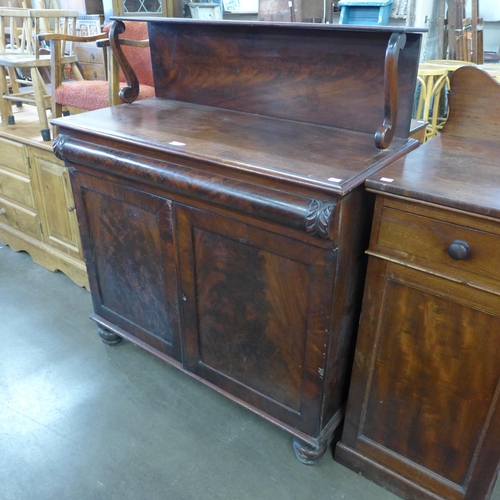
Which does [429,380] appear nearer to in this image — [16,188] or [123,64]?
[123,64]

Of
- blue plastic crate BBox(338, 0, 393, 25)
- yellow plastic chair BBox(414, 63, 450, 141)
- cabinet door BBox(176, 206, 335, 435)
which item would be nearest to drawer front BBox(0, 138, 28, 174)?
cabinet door BBox(176, 206, 335, 435)

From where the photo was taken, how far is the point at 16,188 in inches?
95.3

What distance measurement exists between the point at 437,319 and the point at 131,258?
1.02 meters

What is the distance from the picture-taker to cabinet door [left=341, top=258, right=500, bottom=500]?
3.42 ft

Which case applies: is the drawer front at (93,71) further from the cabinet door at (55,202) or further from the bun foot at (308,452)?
the bun foot at (308,452)

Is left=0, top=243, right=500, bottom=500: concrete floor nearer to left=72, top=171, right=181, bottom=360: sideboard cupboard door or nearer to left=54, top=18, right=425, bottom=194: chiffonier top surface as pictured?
left=72, top=171, right=181, bottom=360: sideboard cupboard door

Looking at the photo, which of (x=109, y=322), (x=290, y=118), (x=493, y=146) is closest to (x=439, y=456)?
(x=493, y=146)

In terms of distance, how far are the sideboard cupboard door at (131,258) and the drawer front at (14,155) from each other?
0.83 metres

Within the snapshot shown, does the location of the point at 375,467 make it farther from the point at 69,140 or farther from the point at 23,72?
the point at 23,72

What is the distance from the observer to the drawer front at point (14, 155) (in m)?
2.28

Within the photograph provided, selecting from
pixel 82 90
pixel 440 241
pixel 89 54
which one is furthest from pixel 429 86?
pixel 440 241

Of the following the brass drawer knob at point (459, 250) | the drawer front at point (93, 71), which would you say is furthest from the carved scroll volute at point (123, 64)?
the drawer front at point (93, 71)

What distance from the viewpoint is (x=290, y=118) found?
151cm

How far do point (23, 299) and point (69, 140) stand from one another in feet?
3.54
